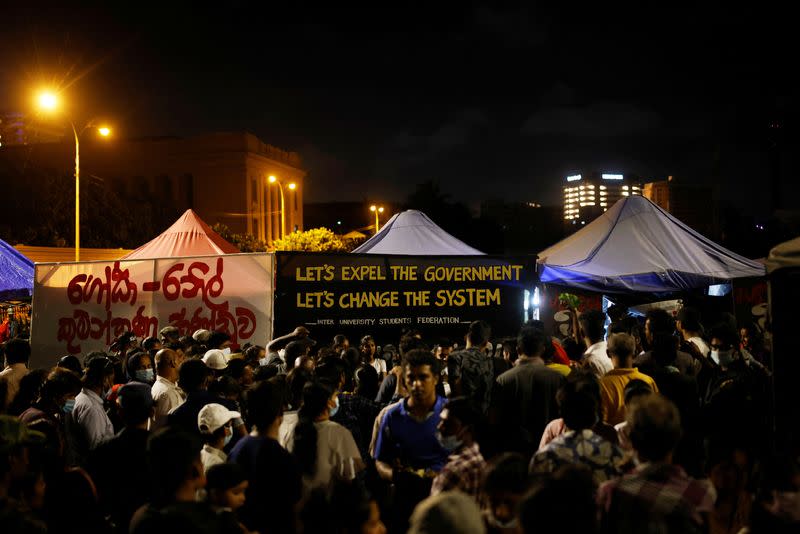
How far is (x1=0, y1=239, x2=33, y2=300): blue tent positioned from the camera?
13.6m

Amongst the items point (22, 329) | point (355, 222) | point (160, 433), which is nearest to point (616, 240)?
point (160, 433)

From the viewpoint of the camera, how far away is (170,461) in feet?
10.7

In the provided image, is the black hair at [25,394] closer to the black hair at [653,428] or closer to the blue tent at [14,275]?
the black hair at [653,428]

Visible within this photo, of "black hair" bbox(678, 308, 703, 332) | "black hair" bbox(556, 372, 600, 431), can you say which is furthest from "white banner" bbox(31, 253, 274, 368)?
"black hair" bbox(556, 372, 600, 431)

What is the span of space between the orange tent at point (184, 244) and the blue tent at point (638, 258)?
729 centimetres

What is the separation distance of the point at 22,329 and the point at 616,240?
1342cm

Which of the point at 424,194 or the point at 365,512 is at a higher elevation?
the point at 424,194

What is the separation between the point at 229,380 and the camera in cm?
548

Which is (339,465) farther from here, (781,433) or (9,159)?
(9,159)

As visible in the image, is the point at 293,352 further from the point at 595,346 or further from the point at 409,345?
the point at 595,346

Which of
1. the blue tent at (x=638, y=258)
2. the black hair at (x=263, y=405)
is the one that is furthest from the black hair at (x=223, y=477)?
the blue tent at (x=638, y=258)

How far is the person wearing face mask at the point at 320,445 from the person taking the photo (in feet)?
13.6

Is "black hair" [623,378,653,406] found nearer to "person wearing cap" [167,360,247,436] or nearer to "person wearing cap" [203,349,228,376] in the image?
"person wearing cap" [167,360,247,436]

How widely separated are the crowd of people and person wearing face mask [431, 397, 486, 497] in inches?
0.4
